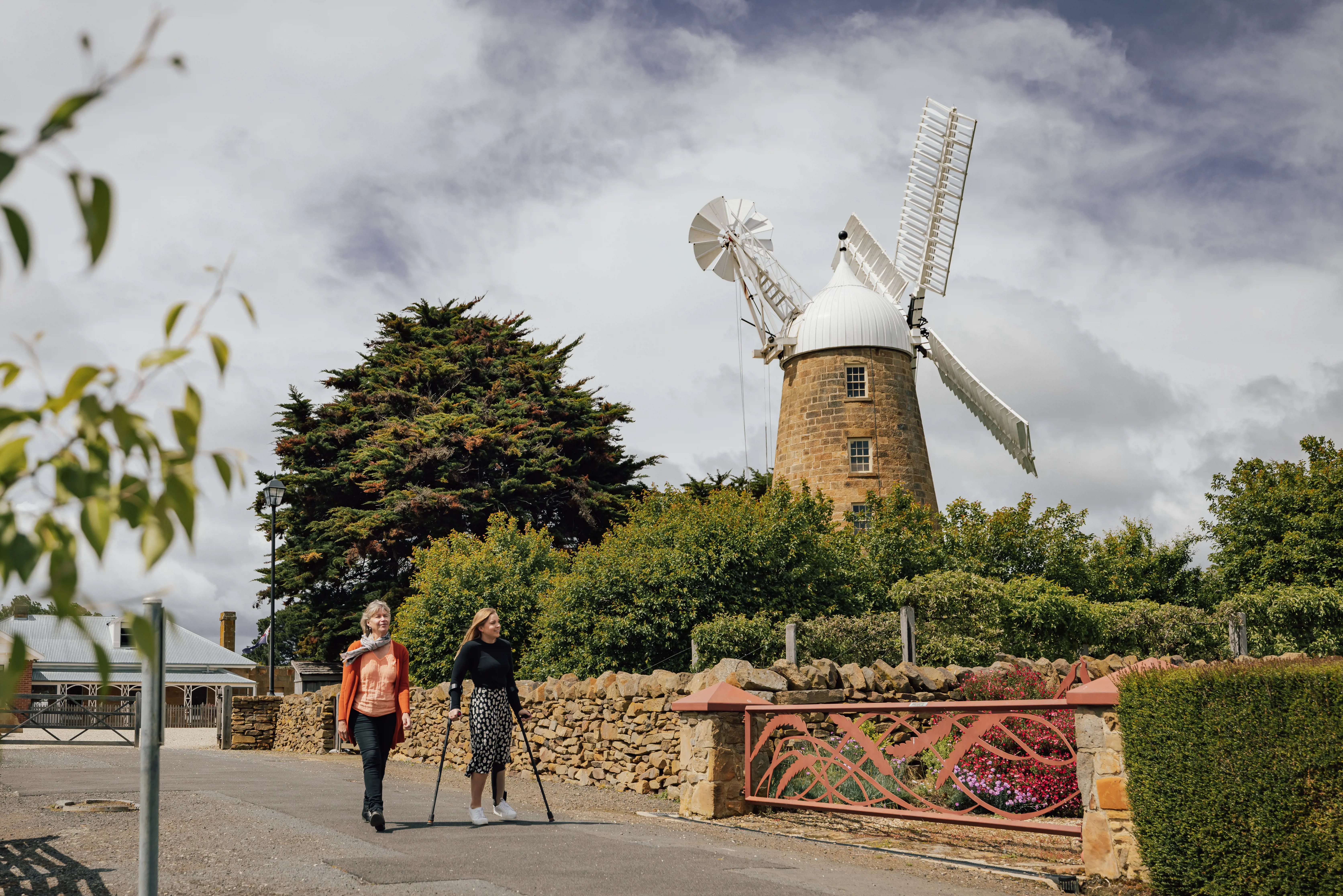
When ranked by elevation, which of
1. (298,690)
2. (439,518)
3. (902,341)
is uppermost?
(902,341)

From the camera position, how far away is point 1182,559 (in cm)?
3281

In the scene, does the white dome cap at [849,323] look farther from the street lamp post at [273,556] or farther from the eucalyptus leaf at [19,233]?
the eucalyptus leaf at [19,233]

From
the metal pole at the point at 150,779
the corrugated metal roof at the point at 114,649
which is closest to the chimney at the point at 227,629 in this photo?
the corrugated metal roof at the point at 114,649

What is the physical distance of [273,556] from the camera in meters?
28.7

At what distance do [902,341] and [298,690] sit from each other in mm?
20963

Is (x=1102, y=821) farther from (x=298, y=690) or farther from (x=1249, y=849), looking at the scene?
(x=298, y=690)

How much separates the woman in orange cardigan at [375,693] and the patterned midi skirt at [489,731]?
0.55 meters

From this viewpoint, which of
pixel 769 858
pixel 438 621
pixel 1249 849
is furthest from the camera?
pixel 438 621

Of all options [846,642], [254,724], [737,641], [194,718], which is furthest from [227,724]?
[194,718]

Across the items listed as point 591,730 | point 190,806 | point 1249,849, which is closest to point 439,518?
point 591,730

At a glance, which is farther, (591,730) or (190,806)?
(591,730)

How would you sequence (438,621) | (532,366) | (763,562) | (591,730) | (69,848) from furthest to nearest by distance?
(532,366)
(438,621)
(763,562)
(591,730)
(69,848)

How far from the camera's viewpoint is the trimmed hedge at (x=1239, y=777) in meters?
5.45

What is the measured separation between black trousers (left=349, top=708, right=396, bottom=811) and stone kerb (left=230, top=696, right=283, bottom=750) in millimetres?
19256
